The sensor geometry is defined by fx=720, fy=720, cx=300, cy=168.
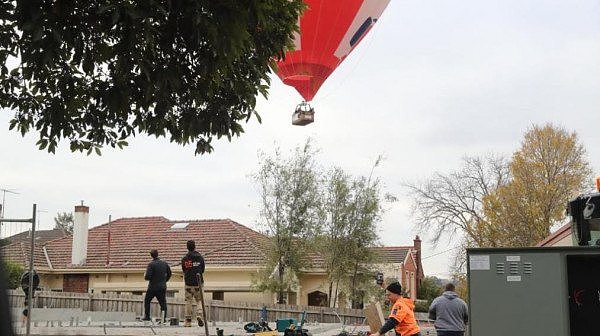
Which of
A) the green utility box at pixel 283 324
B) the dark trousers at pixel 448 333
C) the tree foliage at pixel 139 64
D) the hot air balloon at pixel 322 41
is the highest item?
the hot air balloon at pixel 322 41

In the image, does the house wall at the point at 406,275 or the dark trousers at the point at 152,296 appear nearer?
the dark trousers at the point at 152,296

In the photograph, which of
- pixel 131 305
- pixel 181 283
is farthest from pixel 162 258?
pixel 131 305

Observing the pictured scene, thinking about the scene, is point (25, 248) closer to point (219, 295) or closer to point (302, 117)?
point (302, 117)

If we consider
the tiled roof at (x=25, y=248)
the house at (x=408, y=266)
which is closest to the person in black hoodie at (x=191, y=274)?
the tiled roof at (x=25, y=248)

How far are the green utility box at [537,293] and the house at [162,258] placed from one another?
97.1 feet

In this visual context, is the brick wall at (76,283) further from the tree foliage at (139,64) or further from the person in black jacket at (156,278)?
the tree foliage at (139,64)

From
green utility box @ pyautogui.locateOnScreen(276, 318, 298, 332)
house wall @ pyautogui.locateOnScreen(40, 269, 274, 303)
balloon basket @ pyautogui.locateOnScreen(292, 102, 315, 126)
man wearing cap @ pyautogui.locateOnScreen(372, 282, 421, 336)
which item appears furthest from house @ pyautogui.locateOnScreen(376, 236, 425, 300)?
man wearing cap @ pyautogui.locateOnScreen(372, 282, 421, 336)

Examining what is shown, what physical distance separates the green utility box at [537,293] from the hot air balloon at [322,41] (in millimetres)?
9325

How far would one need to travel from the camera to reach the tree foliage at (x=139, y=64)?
21.7 ft

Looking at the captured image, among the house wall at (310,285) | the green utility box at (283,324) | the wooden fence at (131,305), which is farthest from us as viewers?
the house wall at (310,285)

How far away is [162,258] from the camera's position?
41719 mm

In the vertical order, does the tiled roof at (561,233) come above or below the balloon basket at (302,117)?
below

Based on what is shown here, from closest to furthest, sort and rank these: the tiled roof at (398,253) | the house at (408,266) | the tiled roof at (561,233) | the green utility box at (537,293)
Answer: the green utility box at (537,293)
the tiled roof at (561,233)
the house at (408,266)
the tiled roof at (398,253)

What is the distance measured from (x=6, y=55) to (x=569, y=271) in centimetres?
732
